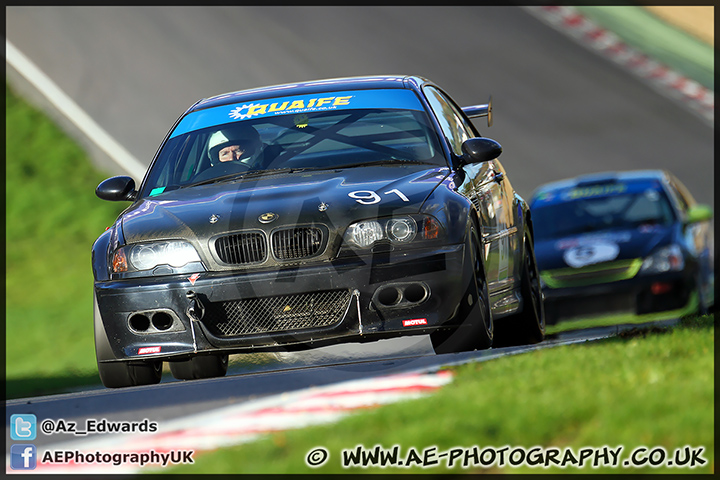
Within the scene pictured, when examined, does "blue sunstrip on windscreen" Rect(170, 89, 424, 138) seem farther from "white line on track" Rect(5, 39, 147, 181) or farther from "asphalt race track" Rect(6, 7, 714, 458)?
"asphalt race track" Rect(6, 7, 714, 458)

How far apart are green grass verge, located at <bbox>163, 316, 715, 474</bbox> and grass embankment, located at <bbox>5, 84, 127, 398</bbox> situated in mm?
7561

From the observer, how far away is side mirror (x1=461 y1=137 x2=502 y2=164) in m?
6.99

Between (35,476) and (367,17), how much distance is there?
24.3 m

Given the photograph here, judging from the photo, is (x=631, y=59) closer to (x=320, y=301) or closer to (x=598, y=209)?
(x=598, y=209)

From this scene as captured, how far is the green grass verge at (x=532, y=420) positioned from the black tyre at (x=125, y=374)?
81.2 inches

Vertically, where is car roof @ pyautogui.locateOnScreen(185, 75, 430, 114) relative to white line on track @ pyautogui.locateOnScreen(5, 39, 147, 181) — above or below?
above

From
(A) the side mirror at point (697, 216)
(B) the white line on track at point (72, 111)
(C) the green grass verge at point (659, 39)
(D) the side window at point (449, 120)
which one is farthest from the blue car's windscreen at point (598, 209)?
(C) the green grass verge at point (659, 39)

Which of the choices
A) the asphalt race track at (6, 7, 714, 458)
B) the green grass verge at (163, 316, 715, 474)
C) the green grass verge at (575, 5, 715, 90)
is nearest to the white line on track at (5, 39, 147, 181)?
the asphalt race track at (6, 7, 714, 458)

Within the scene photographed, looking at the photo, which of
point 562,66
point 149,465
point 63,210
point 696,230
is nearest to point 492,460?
point 149,465

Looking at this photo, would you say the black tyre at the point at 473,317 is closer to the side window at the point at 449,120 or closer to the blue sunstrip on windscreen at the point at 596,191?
the side window at the point at 449,120

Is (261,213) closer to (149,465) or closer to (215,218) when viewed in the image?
(215,218)

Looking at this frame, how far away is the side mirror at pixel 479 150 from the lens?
699cm

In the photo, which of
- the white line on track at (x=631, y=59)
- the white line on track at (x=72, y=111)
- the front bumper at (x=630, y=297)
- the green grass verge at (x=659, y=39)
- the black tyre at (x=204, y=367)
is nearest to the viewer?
the black tyre at (x=204, y=367)

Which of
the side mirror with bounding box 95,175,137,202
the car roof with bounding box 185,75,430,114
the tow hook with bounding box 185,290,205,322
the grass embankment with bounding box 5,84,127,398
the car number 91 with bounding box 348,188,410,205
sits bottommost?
the grass embankment with bounding box 5,84,127,398
